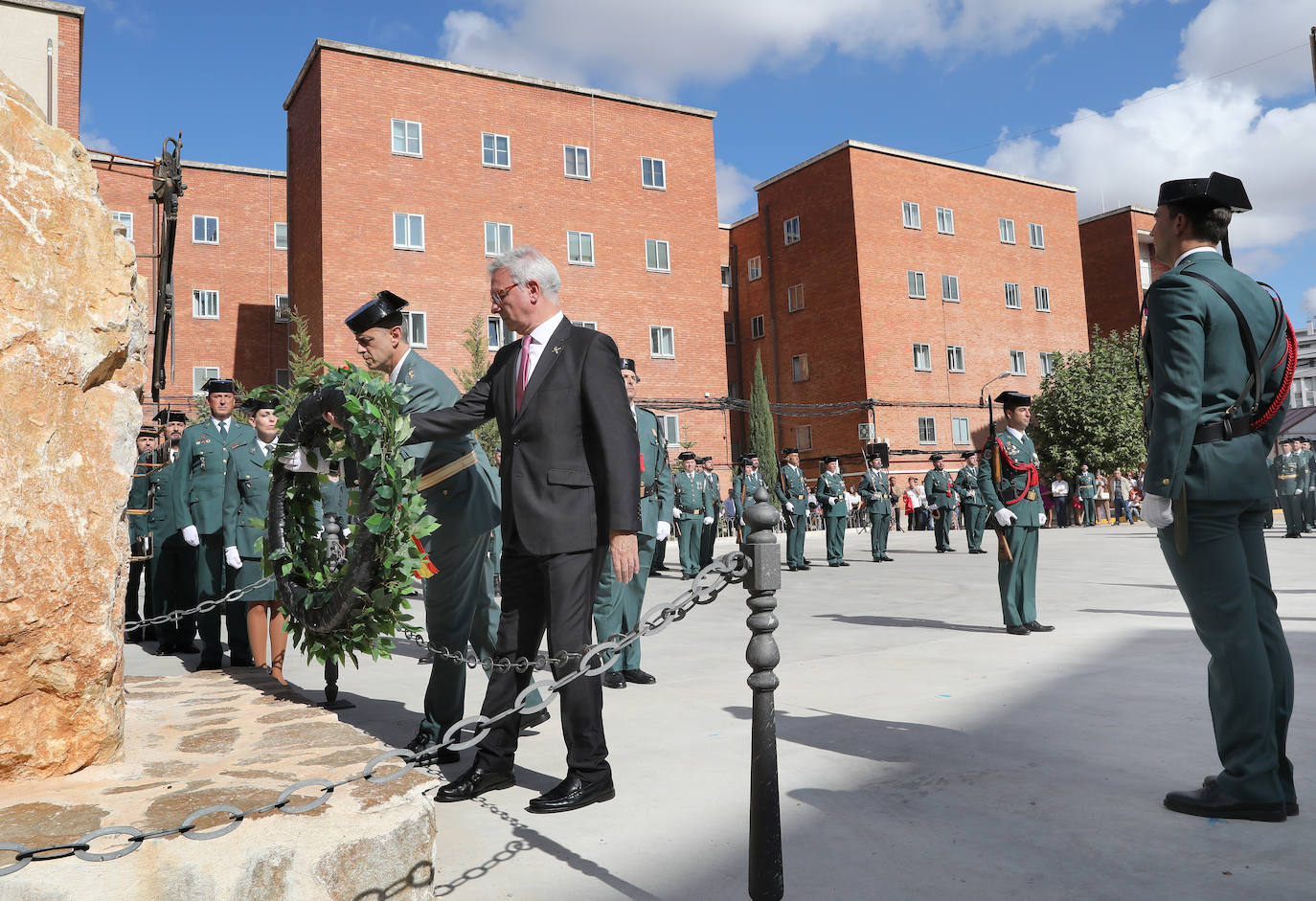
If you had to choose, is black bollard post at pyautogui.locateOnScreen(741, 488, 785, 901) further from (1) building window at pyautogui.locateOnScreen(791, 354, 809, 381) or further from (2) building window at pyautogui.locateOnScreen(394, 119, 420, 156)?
(1) building window at pyautogui.locateOnScreen(791, 354, 809, 381)

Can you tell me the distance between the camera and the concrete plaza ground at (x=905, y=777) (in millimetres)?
2982

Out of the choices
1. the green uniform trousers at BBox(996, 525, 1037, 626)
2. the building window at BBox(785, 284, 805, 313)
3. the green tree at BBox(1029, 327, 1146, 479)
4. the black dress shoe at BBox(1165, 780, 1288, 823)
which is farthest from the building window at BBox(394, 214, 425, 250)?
the black dress shoe at BBox(1165, 780, 1288, 823)

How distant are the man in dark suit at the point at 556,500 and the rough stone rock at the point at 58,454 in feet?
4.07

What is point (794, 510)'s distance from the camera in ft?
57.9

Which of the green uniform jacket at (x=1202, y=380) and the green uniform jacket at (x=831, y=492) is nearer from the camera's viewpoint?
the green uniform jacket at (x=1202, y=380)

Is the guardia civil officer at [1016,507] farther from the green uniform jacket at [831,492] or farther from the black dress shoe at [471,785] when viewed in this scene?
the green uniform jacket at [831,492]

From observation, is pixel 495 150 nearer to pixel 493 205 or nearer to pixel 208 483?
pixel 493 205

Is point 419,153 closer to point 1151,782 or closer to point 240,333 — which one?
point 240,333

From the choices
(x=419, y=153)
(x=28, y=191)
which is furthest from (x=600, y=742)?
(x=419, y=153)

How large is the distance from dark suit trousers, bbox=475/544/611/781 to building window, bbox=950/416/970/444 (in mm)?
35479

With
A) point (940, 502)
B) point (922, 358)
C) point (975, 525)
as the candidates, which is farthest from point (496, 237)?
point (975, 525)

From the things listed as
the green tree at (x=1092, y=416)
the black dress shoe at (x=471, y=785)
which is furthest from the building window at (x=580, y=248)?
the black dress shoe at (x=471, y=785)

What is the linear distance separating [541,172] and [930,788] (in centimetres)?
2900

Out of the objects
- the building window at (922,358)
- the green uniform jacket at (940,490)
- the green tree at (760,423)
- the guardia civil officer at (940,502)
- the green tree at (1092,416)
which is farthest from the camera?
the building window at (922,358)
